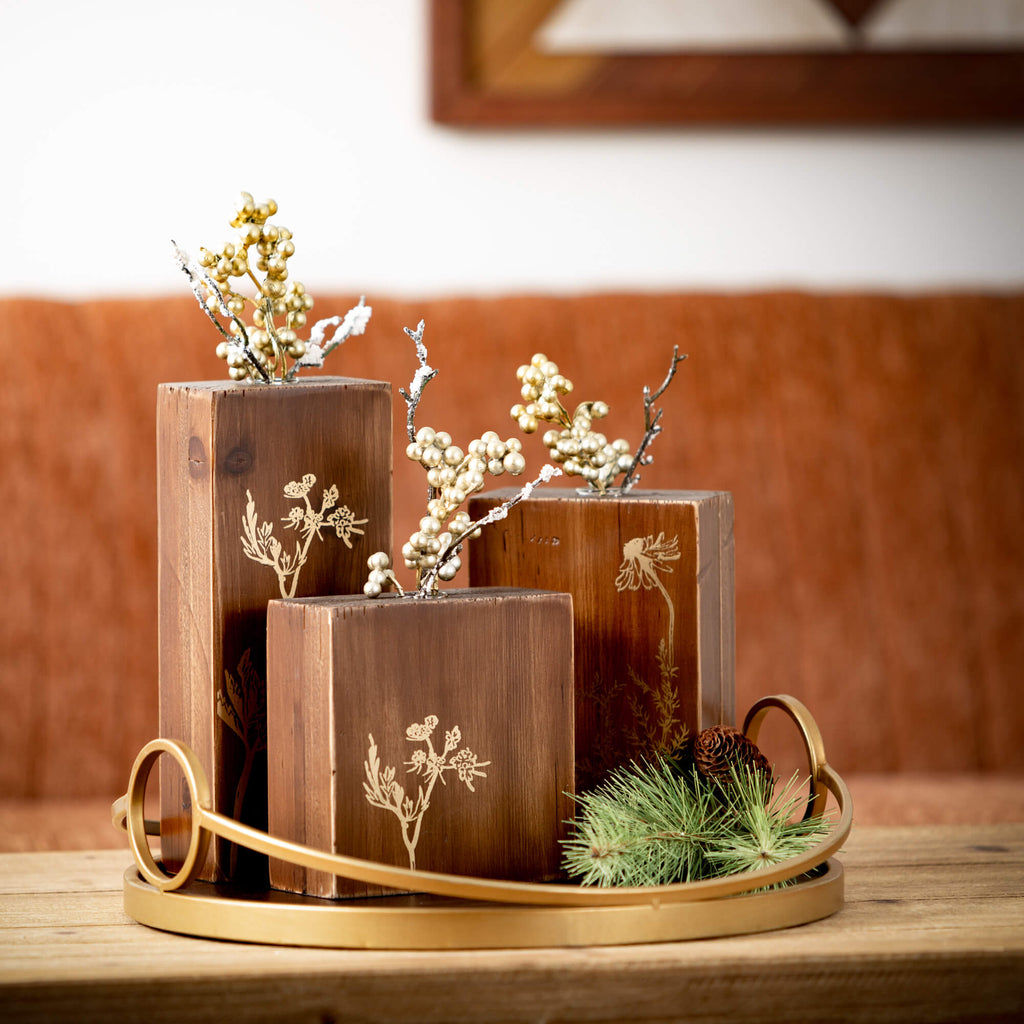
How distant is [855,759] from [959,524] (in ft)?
0.84

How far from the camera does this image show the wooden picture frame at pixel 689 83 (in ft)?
4.88

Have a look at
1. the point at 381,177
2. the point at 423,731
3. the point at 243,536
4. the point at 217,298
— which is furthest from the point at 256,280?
the point at 381,177

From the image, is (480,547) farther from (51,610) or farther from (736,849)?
(51,610)

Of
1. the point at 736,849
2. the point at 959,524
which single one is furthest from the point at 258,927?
the point at 959,524

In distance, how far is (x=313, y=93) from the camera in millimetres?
1484

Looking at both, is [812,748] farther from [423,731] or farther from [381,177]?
[381,177]

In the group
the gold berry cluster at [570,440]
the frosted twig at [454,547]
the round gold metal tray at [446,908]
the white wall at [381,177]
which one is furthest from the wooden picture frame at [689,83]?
the round gold metal tray at [446,908]

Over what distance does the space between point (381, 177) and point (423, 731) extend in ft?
3.35

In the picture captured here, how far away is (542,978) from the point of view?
54 centimetres

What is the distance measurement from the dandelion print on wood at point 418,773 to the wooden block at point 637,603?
0.35ft

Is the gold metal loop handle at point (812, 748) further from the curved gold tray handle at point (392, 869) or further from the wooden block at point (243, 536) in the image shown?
the wooden block at point (243, 536)

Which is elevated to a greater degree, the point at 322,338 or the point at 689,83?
the point at 689,83

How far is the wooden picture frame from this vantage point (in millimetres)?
1486

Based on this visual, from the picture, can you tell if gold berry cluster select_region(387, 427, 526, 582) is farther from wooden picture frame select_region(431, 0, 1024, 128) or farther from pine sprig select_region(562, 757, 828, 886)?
wooden picture frame select_region(431, 0, 1024, 128)
